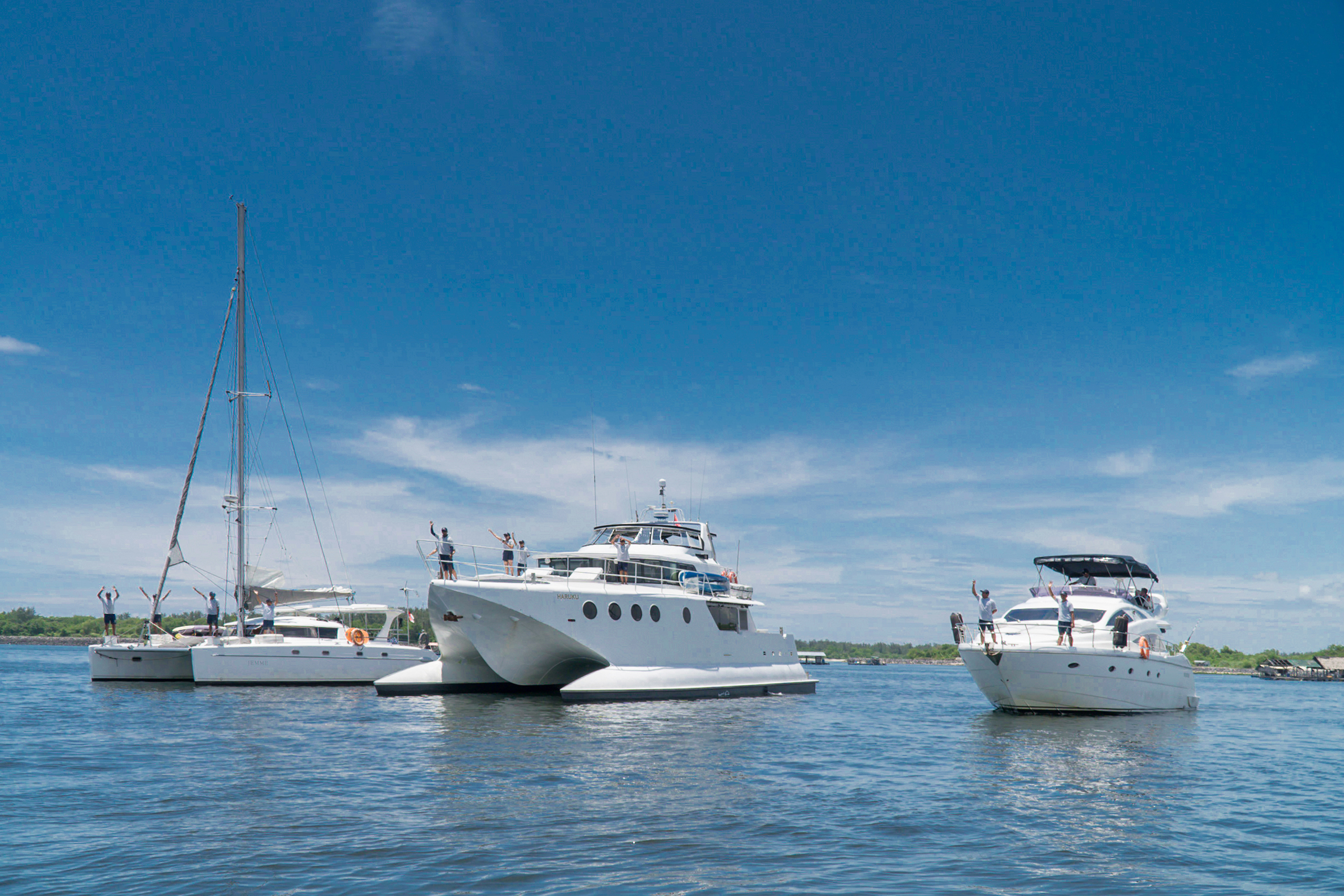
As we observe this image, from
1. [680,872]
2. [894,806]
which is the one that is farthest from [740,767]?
[680,872]

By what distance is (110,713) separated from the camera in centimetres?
2209

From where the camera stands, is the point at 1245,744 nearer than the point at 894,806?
No

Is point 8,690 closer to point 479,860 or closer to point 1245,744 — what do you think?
point 479,860

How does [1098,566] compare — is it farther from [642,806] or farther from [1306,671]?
[1306,671]

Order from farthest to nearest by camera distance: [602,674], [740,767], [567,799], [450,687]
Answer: [450,687]
[602,674]
[740,767]
[567,799]

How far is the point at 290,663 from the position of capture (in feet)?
104

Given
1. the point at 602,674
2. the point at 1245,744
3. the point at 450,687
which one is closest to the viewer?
the point at 1245,744

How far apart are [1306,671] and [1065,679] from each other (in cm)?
8897

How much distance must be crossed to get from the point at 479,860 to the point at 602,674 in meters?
16.8

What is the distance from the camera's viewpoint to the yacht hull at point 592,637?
24.5 meters

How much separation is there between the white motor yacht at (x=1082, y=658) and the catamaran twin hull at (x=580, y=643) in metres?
8.74

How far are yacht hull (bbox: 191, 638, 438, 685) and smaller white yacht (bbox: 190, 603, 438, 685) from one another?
2 centimetres

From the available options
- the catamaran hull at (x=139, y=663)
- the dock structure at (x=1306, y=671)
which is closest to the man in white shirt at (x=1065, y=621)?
the catamaran hull at (x=139, y=663)

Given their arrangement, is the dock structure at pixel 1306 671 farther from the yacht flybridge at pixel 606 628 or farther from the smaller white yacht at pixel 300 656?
the smaller white yacht at pixel 300 656
